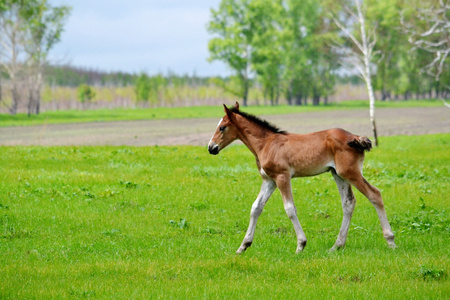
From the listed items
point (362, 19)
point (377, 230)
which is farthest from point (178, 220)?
point (362, 19)

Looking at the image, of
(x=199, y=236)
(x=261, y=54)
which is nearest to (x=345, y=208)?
(x=199, y=236)

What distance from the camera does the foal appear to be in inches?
410

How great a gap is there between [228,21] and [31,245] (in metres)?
99.5

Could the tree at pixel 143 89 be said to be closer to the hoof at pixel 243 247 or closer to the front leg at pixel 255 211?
the front leg at pixel 255 211

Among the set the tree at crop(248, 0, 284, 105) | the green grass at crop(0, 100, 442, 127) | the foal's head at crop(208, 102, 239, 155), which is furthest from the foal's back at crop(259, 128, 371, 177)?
the tree at crop(248, 0, 284, 105)

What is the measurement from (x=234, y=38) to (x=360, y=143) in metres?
97.1

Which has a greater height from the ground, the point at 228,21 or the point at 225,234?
the point at 228,21

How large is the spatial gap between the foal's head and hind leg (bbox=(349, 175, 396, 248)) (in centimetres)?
231

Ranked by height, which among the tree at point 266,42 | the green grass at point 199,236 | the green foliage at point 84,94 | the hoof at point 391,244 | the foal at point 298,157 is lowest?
the green grass at point 199,236

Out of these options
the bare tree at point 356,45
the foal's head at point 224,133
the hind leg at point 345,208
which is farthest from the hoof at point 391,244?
the bare tree at point 356,45

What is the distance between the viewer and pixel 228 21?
108000 mm

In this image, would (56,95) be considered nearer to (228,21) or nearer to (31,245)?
(228,21)

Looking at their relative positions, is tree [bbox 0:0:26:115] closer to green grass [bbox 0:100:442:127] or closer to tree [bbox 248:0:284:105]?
green grass [bbox 0:100:442:127]

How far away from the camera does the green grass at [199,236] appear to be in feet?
28.5
